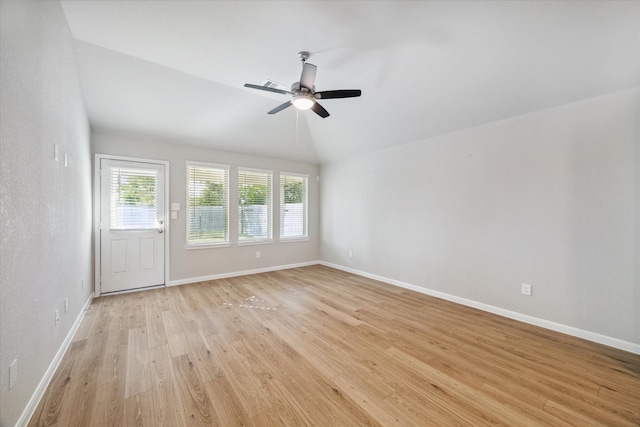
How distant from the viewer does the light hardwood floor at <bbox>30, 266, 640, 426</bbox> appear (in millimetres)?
1673

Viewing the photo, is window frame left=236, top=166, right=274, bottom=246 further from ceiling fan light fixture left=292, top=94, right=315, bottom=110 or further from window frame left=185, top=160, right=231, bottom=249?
ceiling fan light fixture left=292, top=94, right=315, bottom=110

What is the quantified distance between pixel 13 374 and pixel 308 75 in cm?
298

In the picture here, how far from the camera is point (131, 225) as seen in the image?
4.21 metres

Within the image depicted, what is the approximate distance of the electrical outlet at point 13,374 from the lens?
4.52 ft

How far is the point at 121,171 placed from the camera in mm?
4137

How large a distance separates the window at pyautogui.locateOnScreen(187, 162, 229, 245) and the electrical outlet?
333 cm

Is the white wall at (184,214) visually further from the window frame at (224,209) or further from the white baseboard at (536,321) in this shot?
the white baseboard at (536,321)

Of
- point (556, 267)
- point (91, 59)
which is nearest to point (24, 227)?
point (91, 59)

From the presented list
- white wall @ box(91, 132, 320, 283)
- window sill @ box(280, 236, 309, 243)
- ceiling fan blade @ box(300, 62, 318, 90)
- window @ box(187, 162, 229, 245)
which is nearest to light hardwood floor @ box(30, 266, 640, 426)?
white wall @ box(91, 132, 320, 283)

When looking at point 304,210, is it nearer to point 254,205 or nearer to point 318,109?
point 254,205

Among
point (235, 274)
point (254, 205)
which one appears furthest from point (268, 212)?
point (235, 274)

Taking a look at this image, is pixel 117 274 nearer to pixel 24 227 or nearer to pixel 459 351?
pixel 24 227

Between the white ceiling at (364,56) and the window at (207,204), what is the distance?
1.00 metres

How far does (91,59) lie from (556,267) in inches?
229
